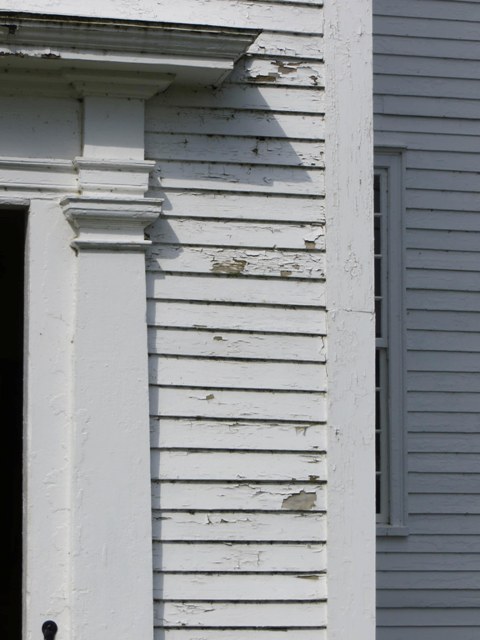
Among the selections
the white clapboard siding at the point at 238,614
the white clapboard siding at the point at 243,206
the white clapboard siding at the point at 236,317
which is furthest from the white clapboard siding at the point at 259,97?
the white clapboard siding at the point at 238,614

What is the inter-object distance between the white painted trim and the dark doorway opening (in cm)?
302

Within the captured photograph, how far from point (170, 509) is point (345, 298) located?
1.12m

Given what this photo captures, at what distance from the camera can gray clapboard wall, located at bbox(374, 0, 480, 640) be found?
8742 millimetres

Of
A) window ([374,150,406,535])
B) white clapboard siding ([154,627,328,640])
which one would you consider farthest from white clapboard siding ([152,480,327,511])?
window ([374,150,406,535])

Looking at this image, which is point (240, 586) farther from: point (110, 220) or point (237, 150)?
point (237, 150)

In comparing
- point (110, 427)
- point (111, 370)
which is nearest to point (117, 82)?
point (111, 370)

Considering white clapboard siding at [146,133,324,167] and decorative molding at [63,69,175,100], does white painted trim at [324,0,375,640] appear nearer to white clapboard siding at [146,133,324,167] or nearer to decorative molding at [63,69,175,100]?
white clapboard siding at [146,133,324,167]

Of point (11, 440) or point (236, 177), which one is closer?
point (236, 177)

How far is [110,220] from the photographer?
5.37 m

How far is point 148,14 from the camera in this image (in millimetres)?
5555

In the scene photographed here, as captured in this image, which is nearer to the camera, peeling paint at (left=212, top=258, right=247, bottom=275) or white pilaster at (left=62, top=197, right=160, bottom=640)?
white pilaster at (left=62, top=197, right=160, bottom=640)

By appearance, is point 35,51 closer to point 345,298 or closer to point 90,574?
point 345,298

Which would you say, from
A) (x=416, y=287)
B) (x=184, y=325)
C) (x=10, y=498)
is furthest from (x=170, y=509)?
(x=416, y=287)

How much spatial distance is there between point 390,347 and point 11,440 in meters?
2.50
